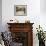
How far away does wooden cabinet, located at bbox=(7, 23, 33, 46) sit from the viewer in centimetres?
528

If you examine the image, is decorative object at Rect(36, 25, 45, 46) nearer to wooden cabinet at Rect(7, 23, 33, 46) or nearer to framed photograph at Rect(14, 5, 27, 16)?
wooden cabinet at Rect(7, 23, 33, 46)

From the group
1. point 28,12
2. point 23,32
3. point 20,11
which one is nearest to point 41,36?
point 23,32

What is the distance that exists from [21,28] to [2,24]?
2.52 ft

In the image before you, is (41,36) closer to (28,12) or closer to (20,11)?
(28,12)

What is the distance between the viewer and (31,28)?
5.32 metres

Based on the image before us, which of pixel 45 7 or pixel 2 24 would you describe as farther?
pixel 45 7

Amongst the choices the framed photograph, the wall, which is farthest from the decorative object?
the framed photograph

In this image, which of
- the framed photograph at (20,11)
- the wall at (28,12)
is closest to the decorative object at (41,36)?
the wall at (28,12)

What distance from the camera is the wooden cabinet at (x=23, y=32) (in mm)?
5277

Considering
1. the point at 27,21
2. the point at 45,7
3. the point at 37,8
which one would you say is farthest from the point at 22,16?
the point at 45,7

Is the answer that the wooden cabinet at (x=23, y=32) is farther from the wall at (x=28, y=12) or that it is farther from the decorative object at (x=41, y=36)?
the decorative object at (x=41, y=36)

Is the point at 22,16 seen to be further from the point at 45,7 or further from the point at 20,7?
the point at 45,7

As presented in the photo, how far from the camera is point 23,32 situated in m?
5.36

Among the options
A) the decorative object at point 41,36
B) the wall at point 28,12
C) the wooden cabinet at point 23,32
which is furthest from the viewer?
the wall at point 28,12
